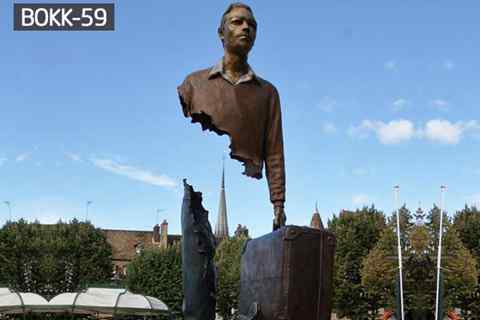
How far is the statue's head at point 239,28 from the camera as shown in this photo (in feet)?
20.8

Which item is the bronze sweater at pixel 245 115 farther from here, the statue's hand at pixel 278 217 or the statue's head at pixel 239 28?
the statue's head at pixel 239 28

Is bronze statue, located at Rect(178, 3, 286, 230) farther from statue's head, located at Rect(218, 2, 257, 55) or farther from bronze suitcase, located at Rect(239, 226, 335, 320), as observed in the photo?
bronze suitcase, located at Rect(239, 226, 335, 320)

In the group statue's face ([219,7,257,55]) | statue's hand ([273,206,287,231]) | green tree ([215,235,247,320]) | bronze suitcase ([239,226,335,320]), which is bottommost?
green tree ([215,235,247,320])

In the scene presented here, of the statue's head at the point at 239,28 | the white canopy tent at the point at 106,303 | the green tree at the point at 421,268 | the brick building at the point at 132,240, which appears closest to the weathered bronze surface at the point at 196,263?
the statue's head at the point at 239,28

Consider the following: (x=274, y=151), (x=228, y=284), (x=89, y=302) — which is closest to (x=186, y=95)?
(x=274, y=151)

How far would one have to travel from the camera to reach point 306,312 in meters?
5.32

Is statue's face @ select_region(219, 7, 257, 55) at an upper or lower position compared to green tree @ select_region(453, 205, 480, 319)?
upper

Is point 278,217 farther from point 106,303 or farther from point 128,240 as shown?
point 128,240

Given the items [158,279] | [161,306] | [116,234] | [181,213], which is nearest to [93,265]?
[158,279]

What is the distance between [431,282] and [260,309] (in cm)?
2720

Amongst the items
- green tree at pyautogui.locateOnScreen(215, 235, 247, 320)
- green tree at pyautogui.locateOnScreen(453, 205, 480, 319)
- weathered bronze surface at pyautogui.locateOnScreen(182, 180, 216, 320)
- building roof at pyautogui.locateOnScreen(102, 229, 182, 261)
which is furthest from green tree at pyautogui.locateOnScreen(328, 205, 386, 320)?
building roof at pyautogui.locateOnScreen(102, 229, 182, 261)

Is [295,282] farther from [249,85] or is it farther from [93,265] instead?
[93,265]

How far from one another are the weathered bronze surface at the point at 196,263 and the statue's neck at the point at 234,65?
1145mm

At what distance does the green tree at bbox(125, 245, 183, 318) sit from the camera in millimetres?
46781
